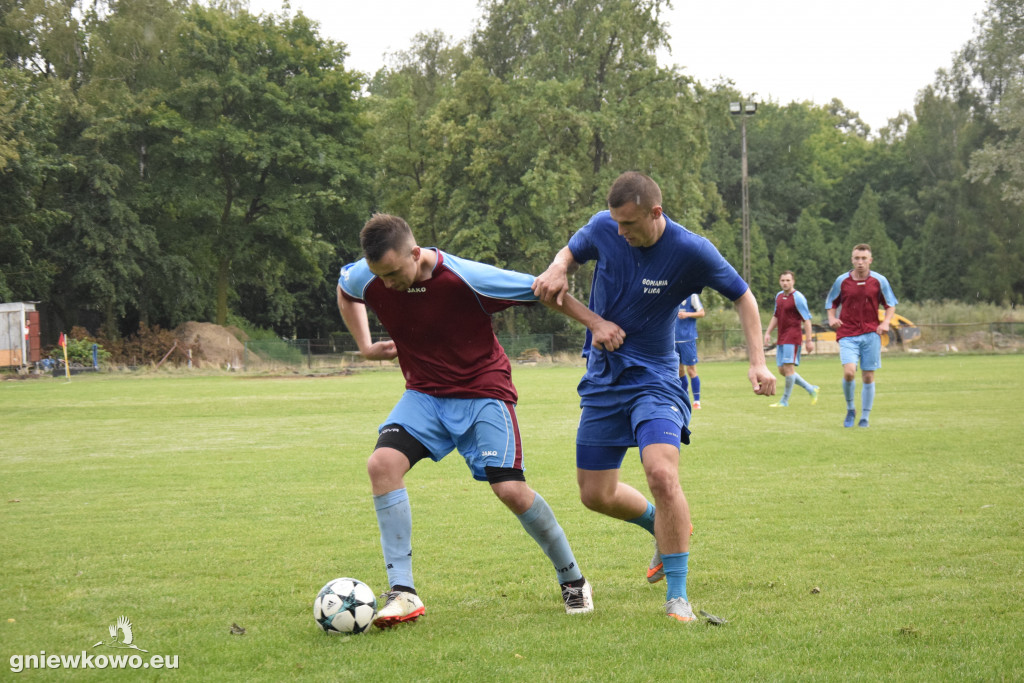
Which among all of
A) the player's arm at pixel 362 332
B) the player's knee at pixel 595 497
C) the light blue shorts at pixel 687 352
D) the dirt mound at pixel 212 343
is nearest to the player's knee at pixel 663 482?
the player's knee at pixel 595 497

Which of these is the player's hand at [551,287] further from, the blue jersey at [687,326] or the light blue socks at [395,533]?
the blue jersey at [687,326]

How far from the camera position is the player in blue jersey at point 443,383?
4.83 meters

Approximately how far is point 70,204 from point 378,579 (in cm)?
4017

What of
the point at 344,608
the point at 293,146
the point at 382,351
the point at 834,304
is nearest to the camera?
the point at 344,608

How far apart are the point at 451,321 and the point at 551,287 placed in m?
0.60

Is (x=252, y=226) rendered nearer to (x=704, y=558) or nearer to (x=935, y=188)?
(x=704, y=558)

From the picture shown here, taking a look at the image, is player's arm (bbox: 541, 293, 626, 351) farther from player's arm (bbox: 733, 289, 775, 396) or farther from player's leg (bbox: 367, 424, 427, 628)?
player's leg (bbox: 367, 424, 427, 628)

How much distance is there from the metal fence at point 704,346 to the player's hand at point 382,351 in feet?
115

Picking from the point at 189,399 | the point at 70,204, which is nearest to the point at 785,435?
the point at 189,399

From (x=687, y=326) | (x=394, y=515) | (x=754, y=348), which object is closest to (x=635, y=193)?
(x=754, y=348)

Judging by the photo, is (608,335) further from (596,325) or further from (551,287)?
(551,287)

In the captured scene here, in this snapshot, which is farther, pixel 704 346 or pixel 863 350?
pixel 704 346

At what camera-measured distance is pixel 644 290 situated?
16.8 ft

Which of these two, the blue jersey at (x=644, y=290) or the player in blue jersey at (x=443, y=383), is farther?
the blue jersey at (x=644, y=290)
